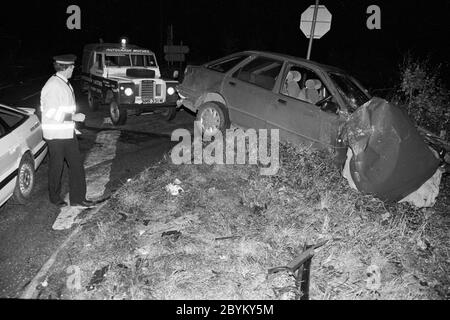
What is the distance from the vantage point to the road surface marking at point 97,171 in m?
4.25

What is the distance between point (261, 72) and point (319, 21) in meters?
2.46

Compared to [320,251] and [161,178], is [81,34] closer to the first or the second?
[161,178]

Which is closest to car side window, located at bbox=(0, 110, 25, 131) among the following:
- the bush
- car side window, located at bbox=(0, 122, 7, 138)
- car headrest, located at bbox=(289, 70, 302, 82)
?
car side window, located at bbox=(0, 122, 7, 138)

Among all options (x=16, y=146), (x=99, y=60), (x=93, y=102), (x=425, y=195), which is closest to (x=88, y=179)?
(x=16, y=146)

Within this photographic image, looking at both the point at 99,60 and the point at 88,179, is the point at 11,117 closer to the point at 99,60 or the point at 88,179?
the point at 88,179

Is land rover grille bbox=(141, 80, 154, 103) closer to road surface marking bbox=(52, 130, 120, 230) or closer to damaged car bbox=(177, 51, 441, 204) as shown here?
road surface marking bbox=(52, 130, 120, 230)

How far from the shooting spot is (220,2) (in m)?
28.9

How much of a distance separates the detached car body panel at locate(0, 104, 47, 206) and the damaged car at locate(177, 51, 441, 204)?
270 cm

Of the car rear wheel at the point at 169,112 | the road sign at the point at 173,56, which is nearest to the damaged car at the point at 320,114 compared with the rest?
the car rear wheel at the point at 169,112

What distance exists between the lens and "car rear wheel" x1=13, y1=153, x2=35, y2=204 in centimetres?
437

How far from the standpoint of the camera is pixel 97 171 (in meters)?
5.63

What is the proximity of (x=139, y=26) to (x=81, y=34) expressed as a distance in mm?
4738

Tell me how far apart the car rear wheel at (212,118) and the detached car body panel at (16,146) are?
2609 millimetres

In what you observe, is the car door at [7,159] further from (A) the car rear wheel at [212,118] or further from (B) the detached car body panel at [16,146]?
(A) the car rear wheel at [212,118]
